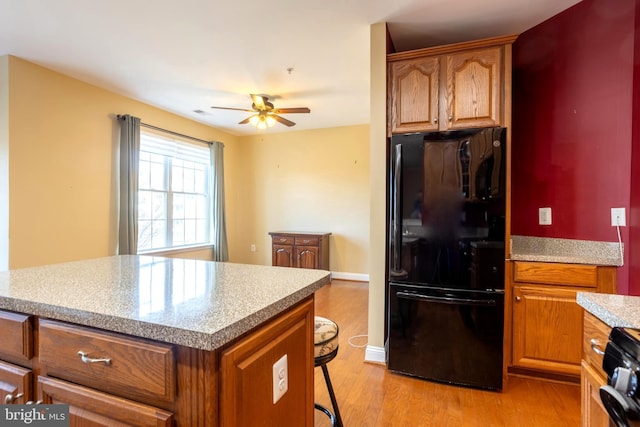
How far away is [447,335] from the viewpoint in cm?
207

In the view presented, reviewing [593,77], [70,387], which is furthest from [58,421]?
[593,77]

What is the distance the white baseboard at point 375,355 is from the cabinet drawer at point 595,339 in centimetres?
149

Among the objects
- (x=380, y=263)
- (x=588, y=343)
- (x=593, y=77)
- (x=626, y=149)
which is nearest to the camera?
(x=588, y=343)

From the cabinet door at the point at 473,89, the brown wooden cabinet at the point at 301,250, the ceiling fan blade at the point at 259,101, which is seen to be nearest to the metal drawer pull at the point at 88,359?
the cabinet door at the point at 473,89

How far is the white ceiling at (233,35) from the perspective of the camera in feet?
7.23

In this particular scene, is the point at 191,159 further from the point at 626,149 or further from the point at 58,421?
the point at 626,149

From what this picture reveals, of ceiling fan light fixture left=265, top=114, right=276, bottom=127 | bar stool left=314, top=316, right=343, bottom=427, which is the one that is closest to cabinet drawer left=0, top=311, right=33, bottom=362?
bar stool left=314, top=316, right=343, bottom=427

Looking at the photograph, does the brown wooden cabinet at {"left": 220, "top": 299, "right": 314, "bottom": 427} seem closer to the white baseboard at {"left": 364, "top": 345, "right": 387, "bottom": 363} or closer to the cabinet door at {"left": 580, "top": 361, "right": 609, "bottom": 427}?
the cabinet door at {"left": 580, "top": 361, "right": 609, "bottom": 427}

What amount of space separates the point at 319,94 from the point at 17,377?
3.68m

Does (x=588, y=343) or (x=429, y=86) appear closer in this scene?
(x=588, y=343)

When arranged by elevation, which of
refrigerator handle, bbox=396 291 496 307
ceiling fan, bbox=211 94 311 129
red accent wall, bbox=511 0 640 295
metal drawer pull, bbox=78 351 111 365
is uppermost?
ceiling fan, bbox=211 94 311 129

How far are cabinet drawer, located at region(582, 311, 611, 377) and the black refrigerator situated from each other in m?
0.96

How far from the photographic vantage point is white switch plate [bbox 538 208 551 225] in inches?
94.0

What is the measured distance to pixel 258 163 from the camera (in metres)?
5.87
